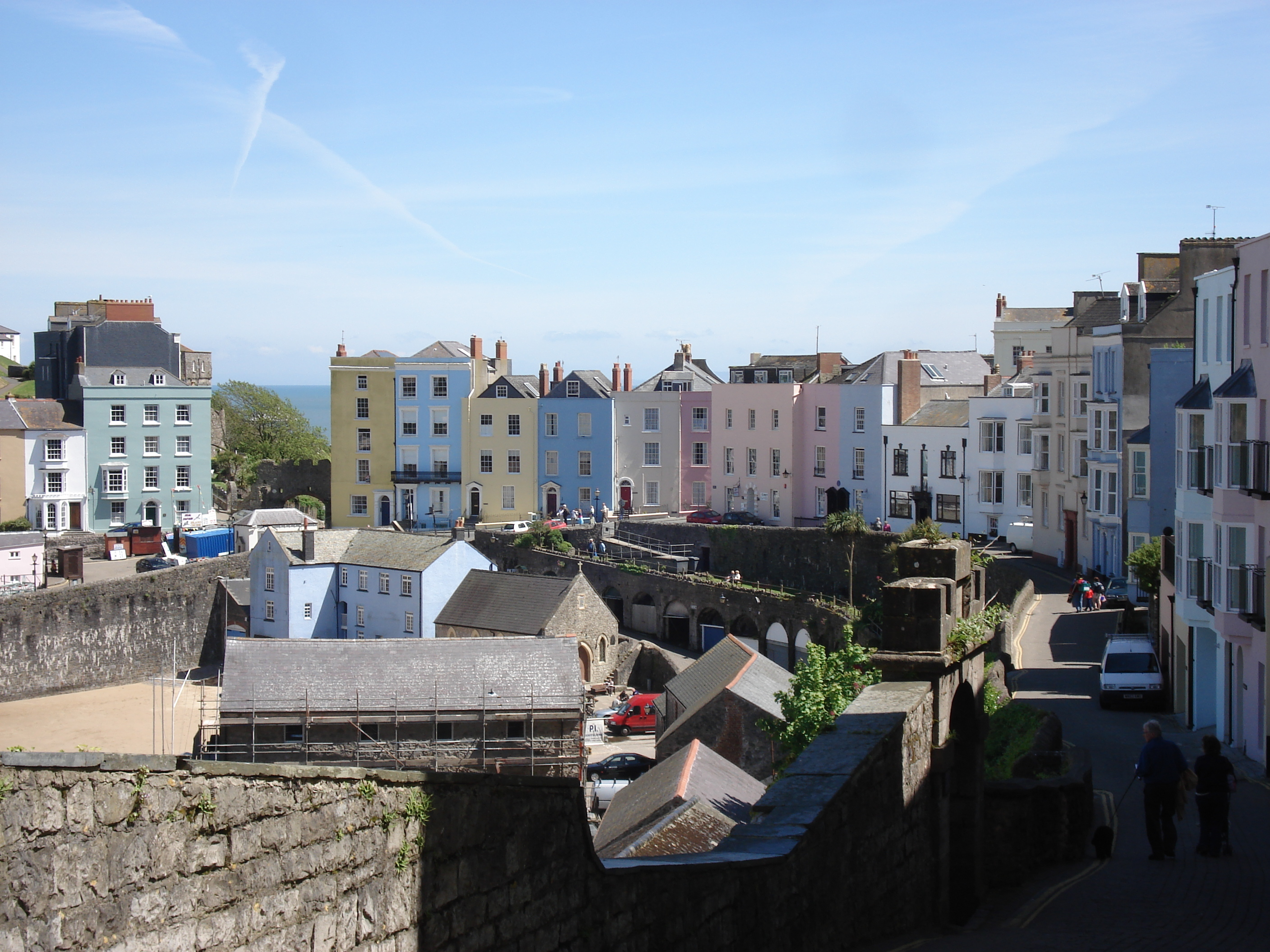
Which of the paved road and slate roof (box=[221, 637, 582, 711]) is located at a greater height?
the paved road

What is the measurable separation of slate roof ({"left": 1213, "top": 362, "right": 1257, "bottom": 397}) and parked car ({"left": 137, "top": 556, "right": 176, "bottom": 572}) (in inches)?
1857

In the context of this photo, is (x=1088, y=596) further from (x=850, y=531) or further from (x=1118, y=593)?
(x=850, y=531)

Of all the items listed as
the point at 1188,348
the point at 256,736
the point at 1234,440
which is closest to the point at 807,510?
the point at 1188,348

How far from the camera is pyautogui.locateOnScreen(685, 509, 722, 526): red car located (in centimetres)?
5822

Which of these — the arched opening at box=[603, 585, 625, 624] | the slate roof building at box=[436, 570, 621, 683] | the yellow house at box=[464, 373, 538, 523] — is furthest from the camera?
the yellow house at box=[464, 373, 538, 523]

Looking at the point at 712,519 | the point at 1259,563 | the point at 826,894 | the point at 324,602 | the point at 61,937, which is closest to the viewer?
the point at 61,937

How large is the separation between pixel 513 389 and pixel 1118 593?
118ft

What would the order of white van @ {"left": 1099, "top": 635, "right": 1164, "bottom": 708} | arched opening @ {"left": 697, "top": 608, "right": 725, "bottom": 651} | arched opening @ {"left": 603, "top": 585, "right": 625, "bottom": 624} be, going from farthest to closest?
arched opening @ {"left": 603, "top": 585, "right": 625, "bottom": 624}, arched opening @ {"left": 697, "top": 608, "right": 725, "bottom": 651}, white van @ {"left": 1099, "top": 635, "right": 1164, "bottom": 708}

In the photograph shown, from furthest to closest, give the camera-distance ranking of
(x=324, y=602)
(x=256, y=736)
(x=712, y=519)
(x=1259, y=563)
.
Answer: (x=712, y=519), (x=324, y=602), (x=256, y=736), (x=1259, y=563)

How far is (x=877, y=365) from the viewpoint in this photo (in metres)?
55.3

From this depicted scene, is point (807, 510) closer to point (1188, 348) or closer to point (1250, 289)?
point (1188, 348)

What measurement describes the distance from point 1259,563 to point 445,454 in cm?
4895

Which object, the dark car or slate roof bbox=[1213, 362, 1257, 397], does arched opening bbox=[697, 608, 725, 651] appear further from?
slate roof bbox=[1213, 362, 1257, 397]

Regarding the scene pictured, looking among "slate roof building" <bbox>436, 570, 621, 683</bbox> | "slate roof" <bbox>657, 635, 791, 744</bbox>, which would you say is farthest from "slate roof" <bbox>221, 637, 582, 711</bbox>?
"slate roof building" <bbox>436, 570, 621, 683</bbox>
